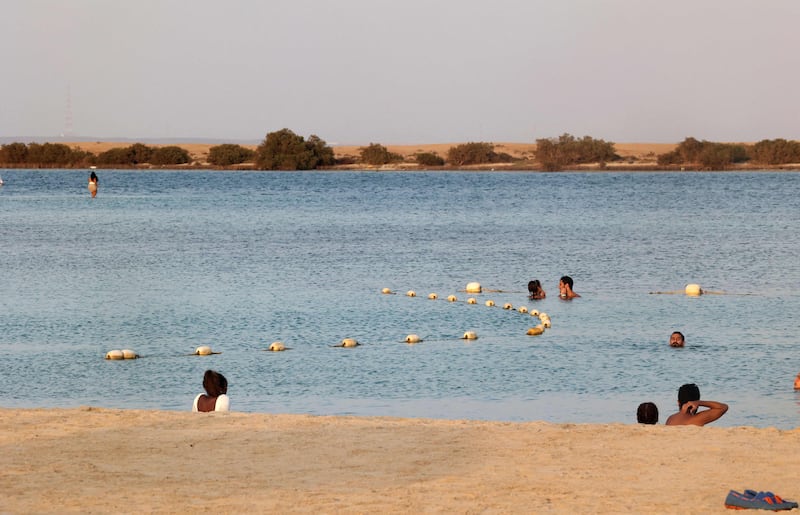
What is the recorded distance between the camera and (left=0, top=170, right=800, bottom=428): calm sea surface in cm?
1733

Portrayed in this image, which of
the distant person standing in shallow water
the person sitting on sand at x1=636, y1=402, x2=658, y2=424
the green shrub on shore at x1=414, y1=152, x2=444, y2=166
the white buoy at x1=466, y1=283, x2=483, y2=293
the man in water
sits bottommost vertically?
the green shrub on shore at x1=414, y1=152, x2=444, y2=166

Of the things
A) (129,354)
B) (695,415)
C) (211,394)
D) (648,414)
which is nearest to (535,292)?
(129,354)

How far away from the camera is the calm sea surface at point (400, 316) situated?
1733 cm

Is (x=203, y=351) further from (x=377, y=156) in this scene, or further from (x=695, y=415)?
(x=377, y=156)

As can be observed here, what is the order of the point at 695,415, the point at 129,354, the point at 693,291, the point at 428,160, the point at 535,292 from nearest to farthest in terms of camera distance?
1. the point at 695,415
2. the point at 129,354
3. the point at 535,292
4. the point at 693,291
5. the point at 428,160

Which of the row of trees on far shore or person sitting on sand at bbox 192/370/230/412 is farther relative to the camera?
the row of trees on far shore

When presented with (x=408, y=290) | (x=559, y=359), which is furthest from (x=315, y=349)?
(x=408, y=290)

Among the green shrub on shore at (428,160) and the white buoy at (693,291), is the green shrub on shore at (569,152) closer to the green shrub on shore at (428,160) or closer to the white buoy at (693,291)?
the green shrub on shore at (428,160)

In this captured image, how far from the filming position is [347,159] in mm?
199875

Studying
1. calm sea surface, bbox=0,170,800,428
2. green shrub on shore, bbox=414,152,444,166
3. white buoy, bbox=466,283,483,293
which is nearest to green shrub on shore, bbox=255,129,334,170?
green shrub on shore, bbox=414,152,444,166

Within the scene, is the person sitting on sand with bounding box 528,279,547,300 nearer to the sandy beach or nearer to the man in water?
the man in water

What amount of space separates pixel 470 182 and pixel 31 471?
121378 mm

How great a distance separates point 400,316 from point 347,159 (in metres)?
175

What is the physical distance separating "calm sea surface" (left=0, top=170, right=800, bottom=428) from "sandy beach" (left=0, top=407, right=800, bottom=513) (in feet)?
9.82
